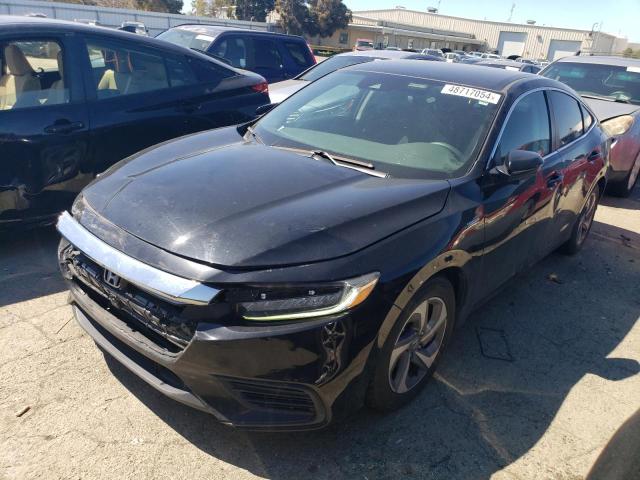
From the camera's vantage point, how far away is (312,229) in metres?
2.31

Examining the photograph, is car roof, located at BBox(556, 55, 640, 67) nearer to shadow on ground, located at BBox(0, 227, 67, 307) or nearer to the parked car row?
the parked car row

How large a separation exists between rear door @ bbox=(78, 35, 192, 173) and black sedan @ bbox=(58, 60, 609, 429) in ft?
3.81

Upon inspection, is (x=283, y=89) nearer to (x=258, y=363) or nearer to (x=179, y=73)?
(x=179, y=73)

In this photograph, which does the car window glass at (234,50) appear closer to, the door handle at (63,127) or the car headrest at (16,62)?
the car headrest at (16,62)

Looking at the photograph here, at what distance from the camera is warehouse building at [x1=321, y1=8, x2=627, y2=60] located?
6825 centimetres

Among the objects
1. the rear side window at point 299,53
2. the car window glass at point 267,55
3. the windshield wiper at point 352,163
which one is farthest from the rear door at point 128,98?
the rear side window at point 299,53

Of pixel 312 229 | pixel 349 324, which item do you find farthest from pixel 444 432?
pixel 312 229

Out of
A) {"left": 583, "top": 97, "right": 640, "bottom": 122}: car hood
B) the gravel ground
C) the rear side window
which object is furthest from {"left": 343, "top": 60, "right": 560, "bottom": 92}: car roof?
the rear side window

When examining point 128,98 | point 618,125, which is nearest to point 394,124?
point 128,98

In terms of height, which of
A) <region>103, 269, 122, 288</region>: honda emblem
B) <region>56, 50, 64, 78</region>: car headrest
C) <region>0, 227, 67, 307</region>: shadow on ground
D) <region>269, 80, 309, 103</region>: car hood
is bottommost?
<region>0, 227, 67, 307</region>: shadow on ground

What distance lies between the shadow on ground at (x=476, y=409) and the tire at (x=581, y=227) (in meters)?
0.77

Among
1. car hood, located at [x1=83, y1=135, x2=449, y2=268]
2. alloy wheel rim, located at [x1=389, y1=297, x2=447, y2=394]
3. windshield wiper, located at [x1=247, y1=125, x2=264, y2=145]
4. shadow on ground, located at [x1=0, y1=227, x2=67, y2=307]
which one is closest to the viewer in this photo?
car hood, located at [x1=83, y1=135, x2=449, y2=268]

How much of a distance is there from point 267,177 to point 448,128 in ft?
3.98

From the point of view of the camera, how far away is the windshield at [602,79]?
806 cm
